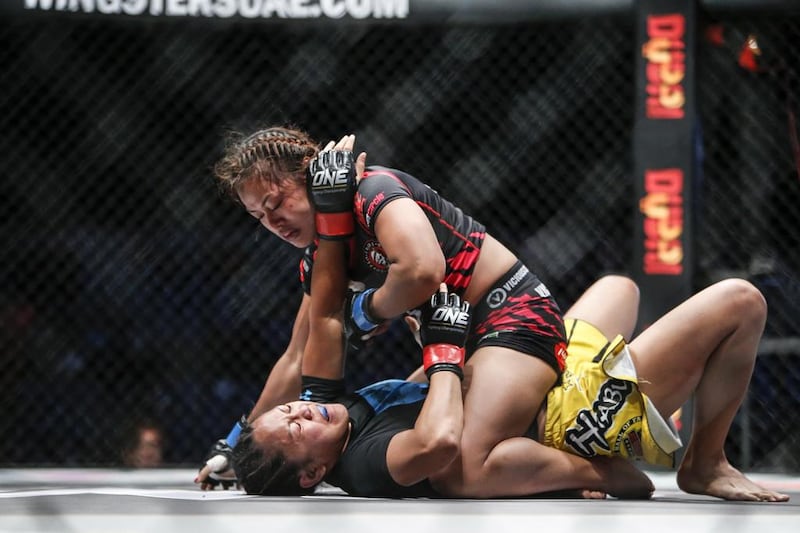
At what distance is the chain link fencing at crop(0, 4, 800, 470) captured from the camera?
3025mm

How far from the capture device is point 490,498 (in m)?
1.34

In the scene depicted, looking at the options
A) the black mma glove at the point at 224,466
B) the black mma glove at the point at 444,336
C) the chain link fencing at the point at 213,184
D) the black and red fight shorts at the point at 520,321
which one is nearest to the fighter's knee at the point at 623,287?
the black and red fight shorts at the point at 520,321

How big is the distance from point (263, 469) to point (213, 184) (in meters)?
1.97

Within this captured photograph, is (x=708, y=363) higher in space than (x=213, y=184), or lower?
lower

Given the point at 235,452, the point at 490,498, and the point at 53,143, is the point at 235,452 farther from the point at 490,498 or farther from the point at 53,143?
the point at 53,143

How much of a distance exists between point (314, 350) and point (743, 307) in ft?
2.01

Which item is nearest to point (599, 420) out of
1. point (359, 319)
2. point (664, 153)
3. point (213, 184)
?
point (359, 319)

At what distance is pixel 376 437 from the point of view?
132 cm

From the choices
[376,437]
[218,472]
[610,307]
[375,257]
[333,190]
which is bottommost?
[218,472]

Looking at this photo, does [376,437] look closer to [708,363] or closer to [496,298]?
[496,298]

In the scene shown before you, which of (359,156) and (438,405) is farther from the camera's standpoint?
(359,156)

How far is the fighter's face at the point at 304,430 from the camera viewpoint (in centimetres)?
128

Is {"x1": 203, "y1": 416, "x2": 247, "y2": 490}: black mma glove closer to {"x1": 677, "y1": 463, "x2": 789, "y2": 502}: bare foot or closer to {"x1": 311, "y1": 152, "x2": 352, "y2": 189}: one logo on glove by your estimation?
{"x1": 311, "y1": 152, "x2": 352, "y2": 189}: one logo on glove

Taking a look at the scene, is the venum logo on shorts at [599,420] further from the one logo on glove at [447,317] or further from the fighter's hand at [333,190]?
the fighter's hand at [333,190]
